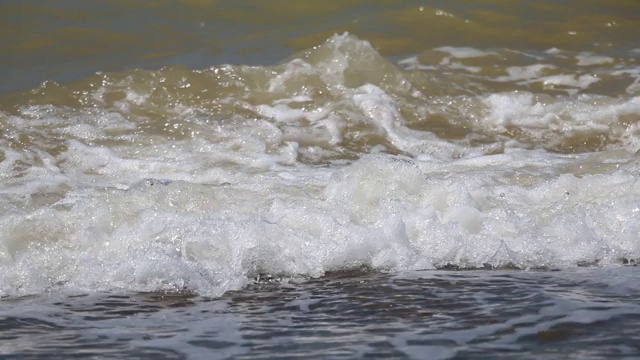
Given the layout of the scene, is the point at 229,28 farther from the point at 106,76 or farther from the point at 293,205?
the point at 293,205

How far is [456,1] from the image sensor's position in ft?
31.0

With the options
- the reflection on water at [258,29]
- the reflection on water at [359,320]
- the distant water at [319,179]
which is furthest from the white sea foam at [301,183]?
the reflection on water at [258,29]

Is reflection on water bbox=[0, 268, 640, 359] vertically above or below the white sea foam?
below

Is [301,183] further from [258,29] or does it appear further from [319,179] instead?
[258,29]

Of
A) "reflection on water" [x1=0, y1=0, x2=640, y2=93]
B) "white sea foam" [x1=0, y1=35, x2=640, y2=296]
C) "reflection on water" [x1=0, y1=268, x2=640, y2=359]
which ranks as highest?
"reflection on water" [x1=0, y1=0, x2=640, y2=93]


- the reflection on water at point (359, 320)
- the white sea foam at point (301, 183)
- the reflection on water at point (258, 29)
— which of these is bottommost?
the reflection on water at point (359, 320)

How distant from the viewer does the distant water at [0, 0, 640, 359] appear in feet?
10.1

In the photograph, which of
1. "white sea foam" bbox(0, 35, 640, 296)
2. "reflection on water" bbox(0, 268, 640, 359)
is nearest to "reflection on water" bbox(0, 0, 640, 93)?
"white sea foam" bbox(0, 35, 640, 296)

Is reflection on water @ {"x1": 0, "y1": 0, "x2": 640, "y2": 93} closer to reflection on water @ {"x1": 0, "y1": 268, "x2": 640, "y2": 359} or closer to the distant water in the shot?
the distant water

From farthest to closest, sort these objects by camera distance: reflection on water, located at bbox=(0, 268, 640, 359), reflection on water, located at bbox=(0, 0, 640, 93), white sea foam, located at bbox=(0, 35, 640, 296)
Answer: reflection on water, located at bbox=(0, 0, 640, 93), white sea foam, located at bbox=(0, 35, 640, 296), reflection on water, located at bbox=(0, 268, 640, 359)

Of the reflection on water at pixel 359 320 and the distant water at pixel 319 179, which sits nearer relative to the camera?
the reflection on water at pixel 359 320

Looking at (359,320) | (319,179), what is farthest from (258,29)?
(359,320)

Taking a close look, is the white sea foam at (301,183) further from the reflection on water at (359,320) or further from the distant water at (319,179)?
the reflection on water at (359,320)

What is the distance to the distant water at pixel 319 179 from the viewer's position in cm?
309
